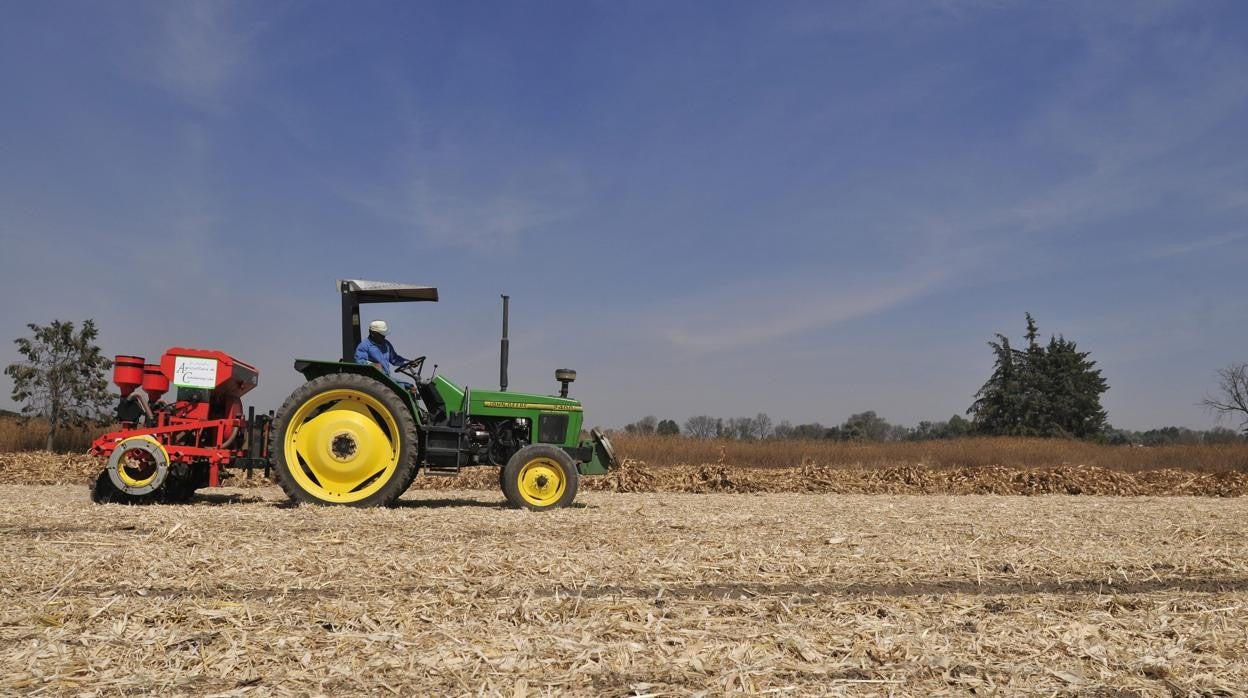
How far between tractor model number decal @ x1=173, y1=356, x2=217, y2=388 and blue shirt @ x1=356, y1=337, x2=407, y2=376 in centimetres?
165

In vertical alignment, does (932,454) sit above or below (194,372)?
below

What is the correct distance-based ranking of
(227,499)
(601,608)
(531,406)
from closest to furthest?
(601,608), (531,406), (227,499)

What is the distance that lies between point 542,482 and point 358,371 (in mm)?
2173

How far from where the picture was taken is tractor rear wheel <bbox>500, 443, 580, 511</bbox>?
8508mm

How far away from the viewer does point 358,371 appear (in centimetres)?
840

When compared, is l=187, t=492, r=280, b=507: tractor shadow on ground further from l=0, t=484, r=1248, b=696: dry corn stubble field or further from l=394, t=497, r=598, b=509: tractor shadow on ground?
l=0, t=484, r=1248, b=696: dry corn stubble field

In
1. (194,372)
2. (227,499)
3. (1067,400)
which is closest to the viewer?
(194,372)

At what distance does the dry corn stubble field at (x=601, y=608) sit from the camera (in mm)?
3150

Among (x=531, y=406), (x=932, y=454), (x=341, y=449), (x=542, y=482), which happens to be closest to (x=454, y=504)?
(x=542, y=482)

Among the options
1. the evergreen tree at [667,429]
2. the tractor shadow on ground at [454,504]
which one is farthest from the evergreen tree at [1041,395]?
the tractor shadow on ground at [454,504]

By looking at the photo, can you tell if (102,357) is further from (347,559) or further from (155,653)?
(155,653)

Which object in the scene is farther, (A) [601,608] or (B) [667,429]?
(B) [667,429]

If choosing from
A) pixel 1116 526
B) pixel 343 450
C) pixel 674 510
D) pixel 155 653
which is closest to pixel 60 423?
pixel 343 450

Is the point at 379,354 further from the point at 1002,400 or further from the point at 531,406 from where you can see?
the point at 1002,400
